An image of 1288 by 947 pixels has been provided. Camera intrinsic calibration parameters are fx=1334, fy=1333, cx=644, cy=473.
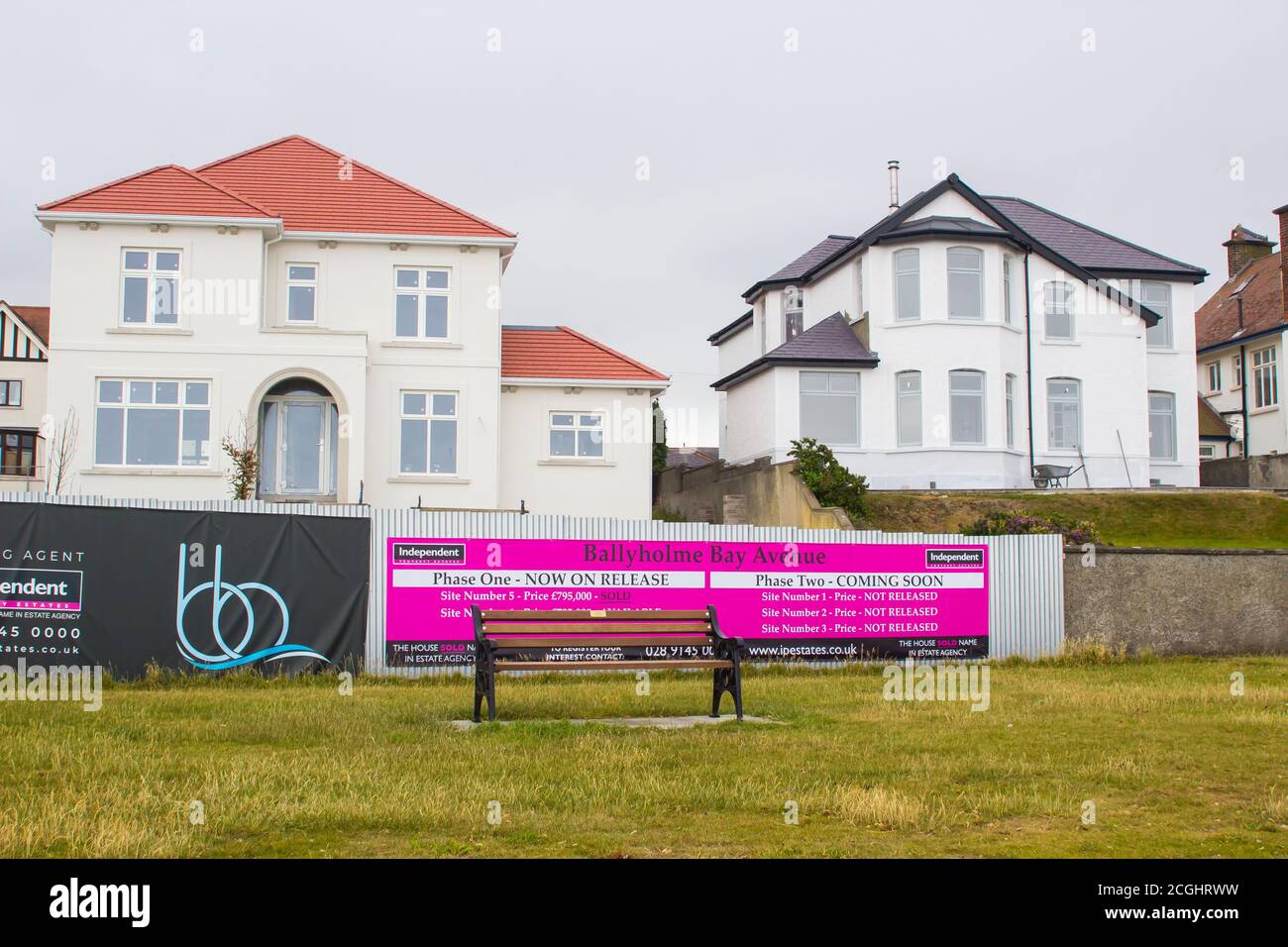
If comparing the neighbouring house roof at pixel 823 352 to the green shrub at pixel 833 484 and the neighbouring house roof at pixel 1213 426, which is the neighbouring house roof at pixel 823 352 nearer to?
the green shrub at pixel 833 484

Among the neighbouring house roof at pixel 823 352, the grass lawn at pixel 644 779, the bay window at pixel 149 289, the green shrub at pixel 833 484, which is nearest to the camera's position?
the grass lawn at pixel 644 779

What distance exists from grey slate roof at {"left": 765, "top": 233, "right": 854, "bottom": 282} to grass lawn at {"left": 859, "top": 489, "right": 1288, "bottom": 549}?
15343mm

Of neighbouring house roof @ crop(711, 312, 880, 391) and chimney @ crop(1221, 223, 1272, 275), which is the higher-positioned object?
chimney @ crop(1221, 223, 1272, 275)

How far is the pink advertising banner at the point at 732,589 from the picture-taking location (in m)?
17.9

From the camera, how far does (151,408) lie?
2872cm

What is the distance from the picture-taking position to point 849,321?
3709 centimetres

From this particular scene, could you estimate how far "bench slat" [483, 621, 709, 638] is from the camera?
12.4 m

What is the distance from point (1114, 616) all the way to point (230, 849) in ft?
54.8

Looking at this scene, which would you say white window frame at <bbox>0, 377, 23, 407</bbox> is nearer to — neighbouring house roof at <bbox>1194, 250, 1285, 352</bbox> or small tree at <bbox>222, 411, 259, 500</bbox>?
small tree at <bbox>222, 411, 259, 500</bbox>

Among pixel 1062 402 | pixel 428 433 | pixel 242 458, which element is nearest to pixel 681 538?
pixel 242 458

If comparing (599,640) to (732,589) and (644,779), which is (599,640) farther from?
(732,589)

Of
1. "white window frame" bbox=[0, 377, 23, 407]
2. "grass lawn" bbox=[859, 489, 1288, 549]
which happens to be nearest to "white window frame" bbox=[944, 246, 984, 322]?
"grass lawn" bbox=[859, 489, 1288, 549]

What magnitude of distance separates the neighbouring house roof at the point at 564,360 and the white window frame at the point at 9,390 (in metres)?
40.4

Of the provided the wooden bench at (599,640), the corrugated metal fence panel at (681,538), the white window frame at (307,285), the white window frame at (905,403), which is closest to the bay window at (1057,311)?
the white window frame at (905,403)
